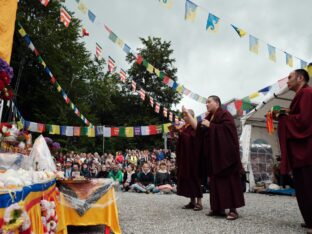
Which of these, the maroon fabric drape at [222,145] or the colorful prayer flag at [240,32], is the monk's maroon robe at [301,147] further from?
the colorful prayer flag at [240,32]

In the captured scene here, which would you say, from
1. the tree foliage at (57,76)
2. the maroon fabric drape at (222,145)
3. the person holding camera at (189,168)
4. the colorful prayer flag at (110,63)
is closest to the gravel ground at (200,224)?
the person holding camera at (189,168)

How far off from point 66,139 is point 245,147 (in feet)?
48.1

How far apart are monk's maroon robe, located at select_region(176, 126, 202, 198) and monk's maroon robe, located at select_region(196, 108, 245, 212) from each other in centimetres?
71

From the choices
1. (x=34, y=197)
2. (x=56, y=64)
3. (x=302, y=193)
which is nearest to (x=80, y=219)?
(x=34, y=197)

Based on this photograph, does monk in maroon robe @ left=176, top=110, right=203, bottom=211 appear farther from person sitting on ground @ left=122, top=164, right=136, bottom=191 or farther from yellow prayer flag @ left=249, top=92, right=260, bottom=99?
person sitting on ground @ left=122, top=164, right=136, bottom=191

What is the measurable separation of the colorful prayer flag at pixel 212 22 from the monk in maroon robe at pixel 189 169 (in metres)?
2.61

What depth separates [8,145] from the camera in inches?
177

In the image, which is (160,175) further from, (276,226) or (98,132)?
(276,226)

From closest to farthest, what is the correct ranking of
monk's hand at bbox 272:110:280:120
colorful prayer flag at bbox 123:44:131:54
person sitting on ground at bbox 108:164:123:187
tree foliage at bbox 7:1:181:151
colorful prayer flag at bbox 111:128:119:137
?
monk's hand at bbox 272:110:280:120 → colorful prayer flag at bbox 123:44:131:54 → person sitting on ground at bbox 108:164:123:187 → colorful prayer flag at bbox 111:128:119:137 → tree foliage at bbox 7:1:181:151

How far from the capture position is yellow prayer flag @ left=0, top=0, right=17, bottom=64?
21.0 feet

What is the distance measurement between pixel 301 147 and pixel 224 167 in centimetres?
111

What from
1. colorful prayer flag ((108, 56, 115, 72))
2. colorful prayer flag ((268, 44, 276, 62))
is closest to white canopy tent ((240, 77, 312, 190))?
colorful prayer flag ((268, 44, 276, 62))

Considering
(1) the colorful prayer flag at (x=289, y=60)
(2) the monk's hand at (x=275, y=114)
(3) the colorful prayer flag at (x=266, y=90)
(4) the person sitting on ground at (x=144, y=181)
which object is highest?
(1) the colorful prayer flag at (x=289, y=60)

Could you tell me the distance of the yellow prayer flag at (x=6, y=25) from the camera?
6386 mm
